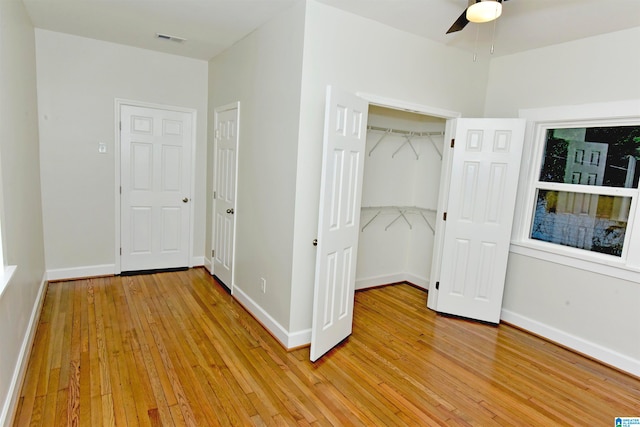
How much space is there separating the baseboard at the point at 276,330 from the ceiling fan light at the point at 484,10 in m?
2.56

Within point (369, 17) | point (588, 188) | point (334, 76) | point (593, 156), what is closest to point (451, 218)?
point (588, 188)

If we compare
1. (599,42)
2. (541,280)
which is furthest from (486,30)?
(541,280)

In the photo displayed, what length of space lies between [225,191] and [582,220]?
3.63 meters

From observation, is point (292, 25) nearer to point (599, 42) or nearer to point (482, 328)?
point (599, 42)

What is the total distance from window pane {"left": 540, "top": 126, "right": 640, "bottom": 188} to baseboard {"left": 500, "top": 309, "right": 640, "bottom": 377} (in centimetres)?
138

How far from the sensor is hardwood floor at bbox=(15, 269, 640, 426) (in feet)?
7.29

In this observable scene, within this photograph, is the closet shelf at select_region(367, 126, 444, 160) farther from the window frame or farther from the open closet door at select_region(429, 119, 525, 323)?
the window frame

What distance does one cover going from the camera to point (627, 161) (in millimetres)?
3043

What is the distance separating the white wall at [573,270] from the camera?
296 centimetres

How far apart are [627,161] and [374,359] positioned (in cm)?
266

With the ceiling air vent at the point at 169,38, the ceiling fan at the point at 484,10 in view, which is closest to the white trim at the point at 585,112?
the ceiling fan at the point at 484,10

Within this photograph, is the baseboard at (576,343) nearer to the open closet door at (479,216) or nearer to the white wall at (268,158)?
the open closet door at (479,216)

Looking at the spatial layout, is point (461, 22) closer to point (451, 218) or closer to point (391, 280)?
point (451, 218)

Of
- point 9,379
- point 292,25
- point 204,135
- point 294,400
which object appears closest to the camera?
point 9,379
